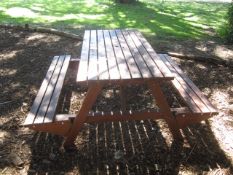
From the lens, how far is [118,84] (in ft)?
12.9

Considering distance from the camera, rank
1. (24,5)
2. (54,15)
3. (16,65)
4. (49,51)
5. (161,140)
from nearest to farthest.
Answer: (161,140)
(16,65)
(49,51)
(54,15)
(24,5)

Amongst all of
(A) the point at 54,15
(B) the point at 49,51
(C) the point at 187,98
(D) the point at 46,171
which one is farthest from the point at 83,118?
(A) the point at 54,15

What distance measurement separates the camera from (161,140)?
180 inches

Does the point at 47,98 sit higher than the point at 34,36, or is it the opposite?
the point at 47,98

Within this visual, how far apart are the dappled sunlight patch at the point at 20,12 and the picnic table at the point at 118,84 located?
7917 millimetres

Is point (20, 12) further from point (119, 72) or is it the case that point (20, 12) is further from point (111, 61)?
point (119, 72)

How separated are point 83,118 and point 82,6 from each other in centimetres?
1159

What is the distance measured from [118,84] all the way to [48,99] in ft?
3.94

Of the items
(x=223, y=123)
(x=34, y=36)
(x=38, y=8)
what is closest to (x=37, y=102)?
(x=223, y=123)

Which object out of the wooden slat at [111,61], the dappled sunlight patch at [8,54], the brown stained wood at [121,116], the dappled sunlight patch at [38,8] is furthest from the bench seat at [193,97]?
the dappled sunlight patch at [38,8]

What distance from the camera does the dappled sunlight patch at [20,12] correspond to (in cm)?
1236

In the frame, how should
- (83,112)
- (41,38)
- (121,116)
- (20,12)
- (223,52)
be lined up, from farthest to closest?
(20,12), (41,38), (223,52), (121,116), (83,112)

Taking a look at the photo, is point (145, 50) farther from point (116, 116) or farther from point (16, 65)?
point (16, 65)

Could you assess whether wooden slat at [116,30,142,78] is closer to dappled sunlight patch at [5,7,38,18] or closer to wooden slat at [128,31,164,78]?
wooden slat at [128,31,164,78]
